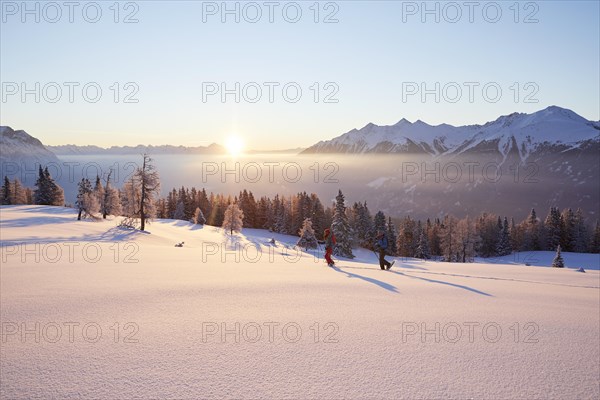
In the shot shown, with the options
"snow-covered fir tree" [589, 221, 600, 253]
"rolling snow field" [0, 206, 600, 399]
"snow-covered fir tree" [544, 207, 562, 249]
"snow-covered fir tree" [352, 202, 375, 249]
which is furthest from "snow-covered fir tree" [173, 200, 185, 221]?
"snow-covered fir tree" [589, 221, 600, 253]

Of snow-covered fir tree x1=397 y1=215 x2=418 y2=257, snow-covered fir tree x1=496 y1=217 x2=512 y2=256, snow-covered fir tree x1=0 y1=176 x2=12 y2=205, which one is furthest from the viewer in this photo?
snow-covered fir tree x1=397 y1=215 x2=418 y2=257

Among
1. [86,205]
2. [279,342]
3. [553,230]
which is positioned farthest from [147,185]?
[553,230]

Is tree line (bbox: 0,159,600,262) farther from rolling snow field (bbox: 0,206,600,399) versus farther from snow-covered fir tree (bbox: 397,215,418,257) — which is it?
rolling snow field (bbox: 0,206,600,399)

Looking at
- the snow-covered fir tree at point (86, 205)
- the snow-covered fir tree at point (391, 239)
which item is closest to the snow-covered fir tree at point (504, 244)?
the snow-covered fir tree at point (391, 239)

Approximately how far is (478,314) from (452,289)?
8.54 feet

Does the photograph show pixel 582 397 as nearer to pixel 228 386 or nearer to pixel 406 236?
pixel 228 386

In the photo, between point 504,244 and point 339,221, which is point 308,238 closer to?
point 339,221

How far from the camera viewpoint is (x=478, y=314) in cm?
520

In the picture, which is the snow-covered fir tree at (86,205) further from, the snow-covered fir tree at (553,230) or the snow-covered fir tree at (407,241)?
the snow-covered fir tree at (553,230)

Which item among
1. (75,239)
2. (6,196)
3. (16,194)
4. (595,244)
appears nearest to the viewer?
(75,239)

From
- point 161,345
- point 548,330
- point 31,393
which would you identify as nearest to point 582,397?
point 548,330

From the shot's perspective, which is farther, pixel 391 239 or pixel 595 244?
pixel 391 239

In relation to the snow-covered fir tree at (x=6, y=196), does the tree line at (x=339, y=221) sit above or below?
below

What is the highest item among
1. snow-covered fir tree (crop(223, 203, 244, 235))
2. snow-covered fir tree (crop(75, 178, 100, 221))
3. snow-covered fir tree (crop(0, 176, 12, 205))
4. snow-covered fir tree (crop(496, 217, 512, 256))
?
snow-covered fir tree (crop(0, 176, 12, 205))
